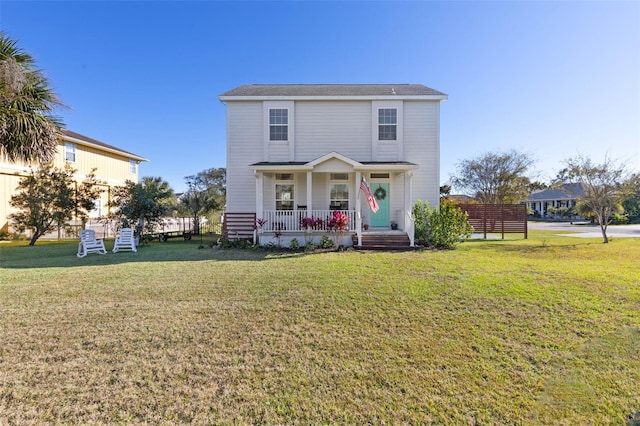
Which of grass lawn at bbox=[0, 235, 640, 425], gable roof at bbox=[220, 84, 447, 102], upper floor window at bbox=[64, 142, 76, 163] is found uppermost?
gable roof at bbox=[220, 84, 447, 102]

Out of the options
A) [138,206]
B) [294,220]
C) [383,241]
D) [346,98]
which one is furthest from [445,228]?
[138,206]

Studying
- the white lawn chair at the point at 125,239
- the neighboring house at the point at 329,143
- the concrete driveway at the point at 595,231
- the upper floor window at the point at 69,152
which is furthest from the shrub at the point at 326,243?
the upper floor window at the point at 69,152

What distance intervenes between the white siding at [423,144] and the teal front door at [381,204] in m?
1.51

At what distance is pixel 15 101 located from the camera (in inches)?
311

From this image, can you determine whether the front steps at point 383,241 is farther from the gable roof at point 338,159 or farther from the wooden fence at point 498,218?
the wooden fence at point 498,218

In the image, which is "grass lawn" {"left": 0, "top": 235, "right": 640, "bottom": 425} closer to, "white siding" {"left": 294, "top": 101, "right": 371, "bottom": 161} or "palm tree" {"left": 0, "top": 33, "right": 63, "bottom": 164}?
"palm tree" {"left": 0, "top": 33, "right": 63, "bottom": 164}

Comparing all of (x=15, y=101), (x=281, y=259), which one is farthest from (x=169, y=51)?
(x=281, y=259)

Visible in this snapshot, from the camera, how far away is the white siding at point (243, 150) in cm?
1352

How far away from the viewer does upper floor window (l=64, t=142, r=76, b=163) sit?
1867 centimetres

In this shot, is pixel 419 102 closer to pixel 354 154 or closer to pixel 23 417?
pixel 354 154

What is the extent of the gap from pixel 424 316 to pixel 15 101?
12271 millimetres

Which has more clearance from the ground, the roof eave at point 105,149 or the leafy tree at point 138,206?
the roof eave at point 105,149

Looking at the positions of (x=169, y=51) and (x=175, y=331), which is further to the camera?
(x=169, y=51)

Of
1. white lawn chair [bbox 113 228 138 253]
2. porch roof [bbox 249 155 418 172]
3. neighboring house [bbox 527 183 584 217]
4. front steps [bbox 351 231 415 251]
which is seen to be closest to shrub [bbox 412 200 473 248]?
front steps [bbox 351 231 415 251]
